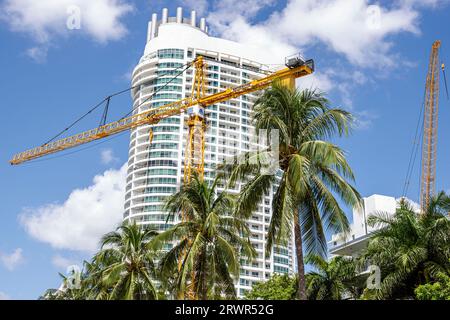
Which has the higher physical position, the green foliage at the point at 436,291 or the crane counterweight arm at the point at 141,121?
the crane counterweight arm at the point at 141,121

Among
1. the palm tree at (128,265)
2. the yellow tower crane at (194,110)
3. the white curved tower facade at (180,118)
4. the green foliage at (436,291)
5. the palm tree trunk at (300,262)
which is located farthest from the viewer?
the white curved tower facade at (180,118)

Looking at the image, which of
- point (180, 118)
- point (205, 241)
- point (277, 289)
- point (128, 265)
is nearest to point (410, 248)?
point (205, 241)

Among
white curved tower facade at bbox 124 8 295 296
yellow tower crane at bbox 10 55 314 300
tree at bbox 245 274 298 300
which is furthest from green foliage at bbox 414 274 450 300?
white curved tower facade at bbox 124 8 295 296

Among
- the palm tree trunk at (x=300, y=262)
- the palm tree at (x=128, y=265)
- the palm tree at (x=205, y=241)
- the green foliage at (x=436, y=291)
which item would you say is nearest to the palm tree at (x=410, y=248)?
the green foliage at (x=436, y=291)

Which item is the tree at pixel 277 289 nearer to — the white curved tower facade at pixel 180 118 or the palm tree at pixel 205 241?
the palm tree at pixel 205 241

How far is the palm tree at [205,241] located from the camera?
30.8m

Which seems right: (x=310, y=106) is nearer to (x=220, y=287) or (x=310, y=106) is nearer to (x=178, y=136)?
(x=220, y=287)

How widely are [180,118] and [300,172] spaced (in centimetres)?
13469

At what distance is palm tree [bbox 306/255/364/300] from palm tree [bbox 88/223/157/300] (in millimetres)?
13571

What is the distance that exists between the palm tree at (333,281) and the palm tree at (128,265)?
1357cm

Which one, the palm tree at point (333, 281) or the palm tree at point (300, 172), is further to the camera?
the palm tree at point (333, 281)

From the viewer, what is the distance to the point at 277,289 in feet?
163

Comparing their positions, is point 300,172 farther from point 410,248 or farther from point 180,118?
point 180,118

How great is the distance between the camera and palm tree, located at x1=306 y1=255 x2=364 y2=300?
145 feet
